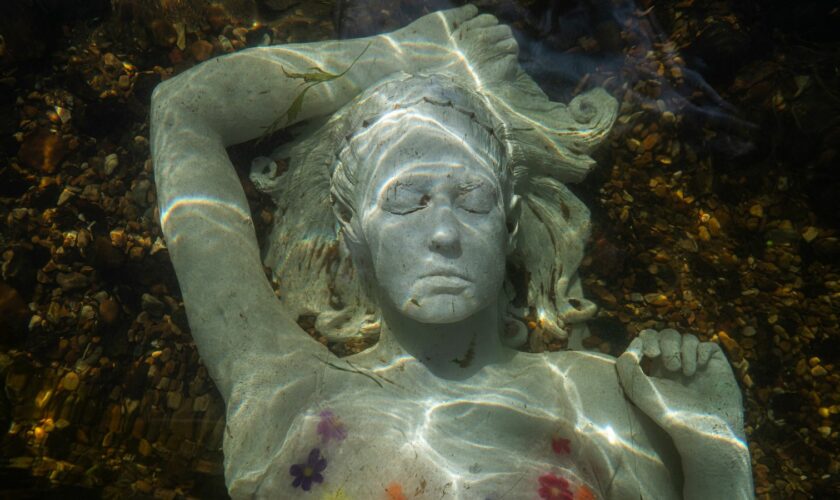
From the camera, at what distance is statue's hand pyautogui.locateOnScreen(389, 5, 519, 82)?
10.0 feet

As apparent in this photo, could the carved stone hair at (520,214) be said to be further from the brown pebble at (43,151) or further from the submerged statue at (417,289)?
the brown pebble at (43,151)

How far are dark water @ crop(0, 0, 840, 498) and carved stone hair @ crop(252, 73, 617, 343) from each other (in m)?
0.31

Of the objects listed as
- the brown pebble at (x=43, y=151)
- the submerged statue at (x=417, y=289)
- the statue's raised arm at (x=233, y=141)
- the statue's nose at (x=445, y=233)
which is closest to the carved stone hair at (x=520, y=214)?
the submerged statue at (x=417, y=289)

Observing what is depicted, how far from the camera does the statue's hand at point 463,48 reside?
3053 millimetres

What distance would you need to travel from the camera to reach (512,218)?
2711mm

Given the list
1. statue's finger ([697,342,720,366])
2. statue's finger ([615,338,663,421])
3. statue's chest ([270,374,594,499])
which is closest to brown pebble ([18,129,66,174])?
statue's chest ([270,374,594,499])

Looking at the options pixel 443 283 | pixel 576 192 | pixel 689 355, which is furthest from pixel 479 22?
pixel 689 355

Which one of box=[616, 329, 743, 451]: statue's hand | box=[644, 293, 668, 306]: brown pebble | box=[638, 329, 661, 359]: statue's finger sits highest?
box=[638, 329, 661, 359]: statue's finger

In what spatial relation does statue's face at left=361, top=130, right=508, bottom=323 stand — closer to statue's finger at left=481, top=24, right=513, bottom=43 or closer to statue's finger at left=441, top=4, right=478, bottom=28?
statue's finger at left=481, top=24, right=513, bottom=43

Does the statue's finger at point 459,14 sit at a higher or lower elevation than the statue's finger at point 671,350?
higher

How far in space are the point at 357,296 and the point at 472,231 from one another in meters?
0.89

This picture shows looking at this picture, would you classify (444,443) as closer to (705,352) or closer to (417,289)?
(417,289)

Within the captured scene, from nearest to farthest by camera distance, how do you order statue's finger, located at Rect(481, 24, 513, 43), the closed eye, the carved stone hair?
1. the closed eye
2. the carved stone hair
3. statue's finger, located at Rect(481, 24, 513, 43)

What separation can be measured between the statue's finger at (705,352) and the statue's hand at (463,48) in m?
1.64
